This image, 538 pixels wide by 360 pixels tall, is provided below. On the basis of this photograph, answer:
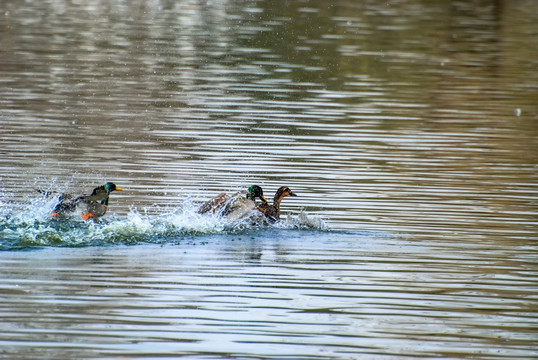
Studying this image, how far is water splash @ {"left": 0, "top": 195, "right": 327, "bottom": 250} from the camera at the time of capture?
1472 centimetres

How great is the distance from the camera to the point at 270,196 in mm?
18578

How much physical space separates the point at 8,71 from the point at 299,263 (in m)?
23.3

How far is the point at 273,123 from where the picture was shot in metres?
27.1

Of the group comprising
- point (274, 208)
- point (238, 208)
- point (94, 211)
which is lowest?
point (274, 208)

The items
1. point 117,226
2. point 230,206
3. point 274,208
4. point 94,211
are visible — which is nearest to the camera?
point 117,226

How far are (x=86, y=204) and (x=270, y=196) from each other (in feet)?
12.5

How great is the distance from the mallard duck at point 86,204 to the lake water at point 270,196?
255 mm

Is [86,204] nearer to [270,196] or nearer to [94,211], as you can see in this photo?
[94,211]

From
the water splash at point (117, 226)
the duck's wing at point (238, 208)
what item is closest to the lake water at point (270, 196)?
the water splash at point (117, 226)

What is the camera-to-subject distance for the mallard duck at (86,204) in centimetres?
1569

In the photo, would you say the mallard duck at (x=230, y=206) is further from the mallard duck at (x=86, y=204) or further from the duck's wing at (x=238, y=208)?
the mallard duck at (x=86, y=204)

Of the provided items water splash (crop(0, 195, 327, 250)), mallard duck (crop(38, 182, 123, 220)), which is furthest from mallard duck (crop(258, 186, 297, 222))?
mallard duck (crop(38, 182, 123, 220))

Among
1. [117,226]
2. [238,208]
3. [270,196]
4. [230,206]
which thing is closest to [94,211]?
[117,226]

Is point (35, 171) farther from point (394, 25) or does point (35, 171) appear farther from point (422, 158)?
point (394, 25)
